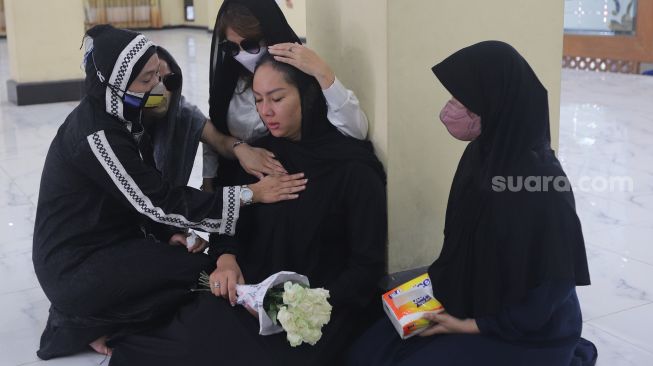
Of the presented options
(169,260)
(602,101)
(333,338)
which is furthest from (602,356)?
(602,101)

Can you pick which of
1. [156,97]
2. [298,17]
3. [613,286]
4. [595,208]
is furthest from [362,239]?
[298,17]

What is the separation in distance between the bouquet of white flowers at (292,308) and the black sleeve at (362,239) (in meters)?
0.13

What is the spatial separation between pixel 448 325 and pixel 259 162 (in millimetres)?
859

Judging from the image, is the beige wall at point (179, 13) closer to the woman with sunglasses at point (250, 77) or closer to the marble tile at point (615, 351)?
the woman with sunglasses at point (250, 77)

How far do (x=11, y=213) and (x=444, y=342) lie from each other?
10.1ft

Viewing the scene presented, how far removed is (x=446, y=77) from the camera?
80.1 inches

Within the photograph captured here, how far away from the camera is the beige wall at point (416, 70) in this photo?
2574mm

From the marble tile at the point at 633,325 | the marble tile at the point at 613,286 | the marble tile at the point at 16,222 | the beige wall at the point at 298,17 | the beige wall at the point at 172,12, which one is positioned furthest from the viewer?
the beige wall at the point at 172,12

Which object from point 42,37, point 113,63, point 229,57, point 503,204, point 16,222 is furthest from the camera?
point 42,37

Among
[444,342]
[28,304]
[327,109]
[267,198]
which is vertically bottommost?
[28,304]

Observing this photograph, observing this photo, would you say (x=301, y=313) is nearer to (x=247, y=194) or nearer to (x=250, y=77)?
(x=247, y=194)

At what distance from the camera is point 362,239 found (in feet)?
8.22

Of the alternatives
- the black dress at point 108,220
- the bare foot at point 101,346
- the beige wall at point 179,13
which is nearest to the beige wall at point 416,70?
the black dress at point 108,220

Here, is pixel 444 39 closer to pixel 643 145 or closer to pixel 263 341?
pixel 263 341
